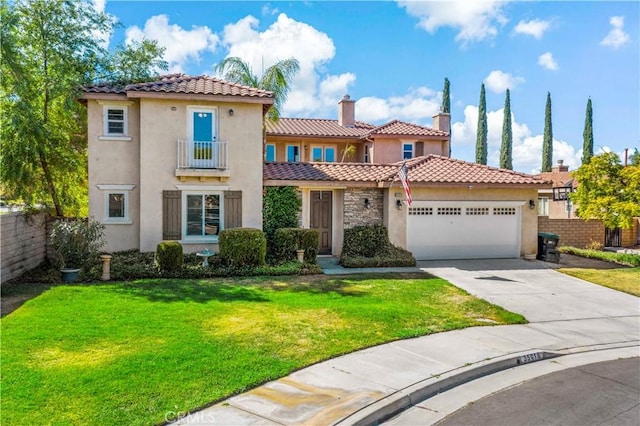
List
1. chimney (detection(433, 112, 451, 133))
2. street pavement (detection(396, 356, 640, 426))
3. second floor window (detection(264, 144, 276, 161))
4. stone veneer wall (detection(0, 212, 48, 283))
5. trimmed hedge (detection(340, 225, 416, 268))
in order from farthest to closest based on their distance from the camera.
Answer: chimney (detection(433, 112, 451, 133))
second floor window (detection(264, 144, 276, 161))
trimmed hedge (detection(340, 225, 416, 268))
stone veneer wall (detection(0, 212, 48, 283))
street pavement (detection(396, 356, 640, 426))

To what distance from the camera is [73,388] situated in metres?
6.22

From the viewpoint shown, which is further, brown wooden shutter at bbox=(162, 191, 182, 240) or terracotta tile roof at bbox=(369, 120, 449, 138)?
terracotta tile roof at bbox=(369, 120, 449, 138)

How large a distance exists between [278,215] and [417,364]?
11.1m

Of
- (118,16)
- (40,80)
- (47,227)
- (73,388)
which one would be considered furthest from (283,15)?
(73,388)

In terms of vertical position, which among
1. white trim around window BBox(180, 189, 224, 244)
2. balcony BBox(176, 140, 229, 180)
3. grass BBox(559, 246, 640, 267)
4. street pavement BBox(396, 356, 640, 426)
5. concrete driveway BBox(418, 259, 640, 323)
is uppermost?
balcony BBox(176, 140, 229, 180)

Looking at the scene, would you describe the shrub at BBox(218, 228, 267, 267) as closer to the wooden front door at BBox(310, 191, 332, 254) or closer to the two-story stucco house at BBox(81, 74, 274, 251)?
the two-story stucco house at BBox(81, 74, 274, 251)

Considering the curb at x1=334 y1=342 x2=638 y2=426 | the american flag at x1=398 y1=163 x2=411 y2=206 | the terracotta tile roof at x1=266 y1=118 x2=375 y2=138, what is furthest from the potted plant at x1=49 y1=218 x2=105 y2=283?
the terracotta tile roof at x1=266 y1=118 x2=375 y2=138

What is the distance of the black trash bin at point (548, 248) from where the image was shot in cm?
1928

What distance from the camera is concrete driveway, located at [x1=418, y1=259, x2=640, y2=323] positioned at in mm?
11859

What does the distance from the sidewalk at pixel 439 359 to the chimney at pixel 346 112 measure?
18543mm

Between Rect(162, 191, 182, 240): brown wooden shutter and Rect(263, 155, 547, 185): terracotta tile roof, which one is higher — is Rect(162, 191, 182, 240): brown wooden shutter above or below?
below

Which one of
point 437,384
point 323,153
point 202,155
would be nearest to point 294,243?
point 202,155

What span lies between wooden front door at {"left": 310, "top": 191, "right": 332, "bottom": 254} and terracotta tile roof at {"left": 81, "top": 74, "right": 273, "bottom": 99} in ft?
14.4

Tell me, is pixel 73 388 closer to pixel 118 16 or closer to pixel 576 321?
pixel 576 321
